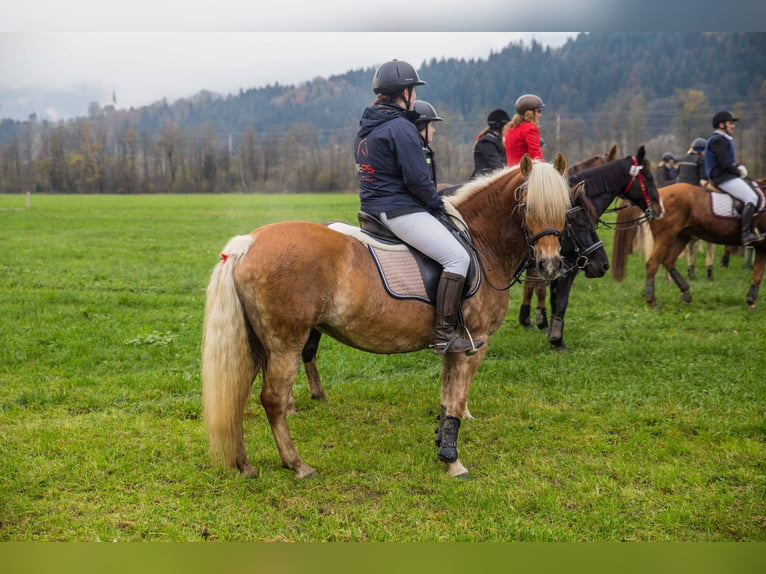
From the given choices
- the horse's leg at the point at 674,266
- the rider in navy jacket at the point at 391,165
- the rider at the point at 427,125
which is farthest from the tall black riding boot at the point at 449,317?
the horse's leg at the point at 674,266

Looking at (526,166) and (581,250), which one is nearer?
(526,166)

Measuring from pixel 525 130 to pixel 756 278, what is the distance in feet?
19.3

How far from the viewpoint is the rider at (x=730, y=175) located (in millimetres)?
10383

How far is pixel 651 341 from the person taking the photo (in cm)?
862

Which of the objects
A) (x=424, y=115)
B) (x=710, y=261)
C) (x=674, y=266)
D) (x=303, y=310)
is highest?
(x=424, y=115)

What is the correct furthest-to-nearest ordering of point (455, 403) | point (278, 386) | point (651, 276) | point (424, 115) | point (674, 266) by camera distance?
point (674, 266), point (651, 276), point (424, 115), point (455, 403), point (278, 386)

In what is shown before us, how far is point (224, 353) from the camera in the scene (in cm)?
418

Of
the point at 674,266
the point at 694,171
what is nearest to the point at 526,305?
the point at 674,266

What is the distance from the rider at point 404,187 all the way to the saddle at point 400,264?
7cm

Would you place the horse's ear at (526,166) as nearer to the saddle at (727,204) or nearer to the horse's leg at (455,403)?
the horse's leg at (455,403)

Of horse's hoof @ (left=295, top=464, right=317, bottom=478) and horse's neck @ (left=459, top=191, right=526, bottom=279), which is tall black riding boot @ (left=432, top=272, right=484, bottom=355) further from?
horse's hoof @ (left=295, top=464, right=317, bottom=478)

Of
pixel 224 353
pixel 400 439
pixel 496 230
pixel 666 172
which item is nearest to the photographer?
pixel 224 353

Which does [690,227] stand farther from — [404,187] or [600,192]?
[404,187]

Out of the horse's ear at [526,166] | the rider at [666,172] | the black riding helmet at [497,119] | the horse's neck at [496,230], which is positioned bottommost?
the horse's neck at [496,230]
